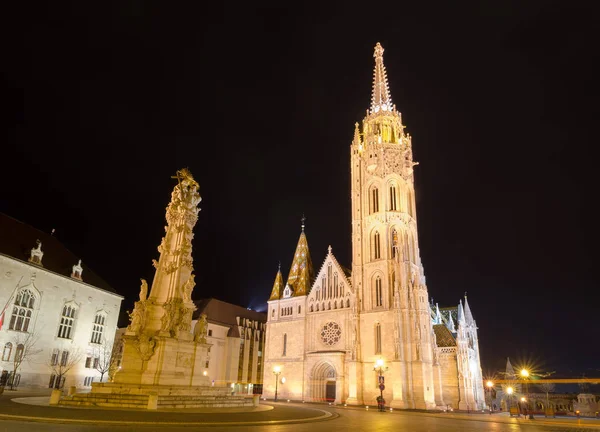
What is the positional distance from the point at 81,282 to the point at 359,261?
33.0 metres

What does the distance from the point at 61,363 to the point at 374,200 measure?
135ft

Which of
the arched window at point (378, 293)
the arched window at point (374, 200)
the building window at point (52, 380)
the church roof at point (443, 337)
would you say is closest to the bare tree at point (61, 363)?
the building window at point (52, 380)

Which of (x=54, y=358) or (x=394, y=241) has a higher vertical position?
(x=394, y=241)

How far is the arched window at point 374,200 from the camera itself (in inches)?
2106

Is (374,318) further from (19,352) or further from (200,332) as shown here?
(19,352)

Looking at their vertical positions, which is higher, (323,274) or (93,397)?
(323,274)

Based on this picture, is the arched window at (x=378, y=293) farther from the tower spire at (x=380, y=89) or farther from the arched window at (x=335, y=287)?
the tower spire at (x=380, y=89)

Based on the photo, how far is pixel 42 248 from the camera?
42812mm

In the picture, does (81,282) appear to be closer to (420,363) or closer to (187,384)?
(187,384)

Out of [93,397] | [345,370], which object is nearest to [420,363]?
[345,370]

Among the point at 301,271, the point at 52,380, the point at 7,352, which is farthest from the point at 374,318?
the point at 7,352

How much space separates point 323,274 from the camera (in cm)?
5269

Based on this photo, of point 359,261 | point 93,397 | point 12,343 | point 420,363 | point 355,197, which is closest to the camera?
point 93,397

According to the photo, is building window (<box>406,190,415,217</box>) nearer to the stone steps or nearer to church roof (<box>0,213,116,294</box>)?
the stone steps
